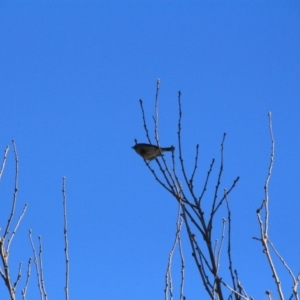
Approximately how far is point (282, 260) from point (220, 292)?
63cm

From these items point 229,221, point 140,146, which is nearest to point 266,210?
point 229,221

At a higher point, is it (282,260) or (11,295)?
(282,260)

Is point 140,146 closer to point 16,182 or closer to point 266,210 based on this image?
point 16,182

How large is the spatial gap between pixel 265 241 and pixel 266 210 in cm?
30

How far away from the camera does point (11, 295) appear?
133 inches

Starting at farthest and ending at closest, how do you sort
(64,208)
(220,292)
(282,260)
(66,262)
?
(64,208) < (66,262) < (282,260) < (220,292)

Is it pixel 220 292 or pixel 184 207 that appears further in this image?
pixel 184 207

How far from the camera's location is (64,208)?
4.20 metres

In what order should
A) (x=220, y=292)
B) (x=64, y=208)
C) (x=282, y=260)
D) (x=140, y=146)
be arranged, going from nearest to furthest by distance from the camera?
(x=220, y=292) < (x=282, y=260) < (x=64, y=208) < (x=140, y=146)

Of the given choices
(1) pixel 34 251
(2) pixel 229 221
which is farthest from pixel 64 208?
(2) pixel 229 221

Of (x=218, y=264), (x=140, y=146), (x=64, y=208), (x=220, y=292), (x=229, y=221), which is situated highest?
(x=140, y=146)

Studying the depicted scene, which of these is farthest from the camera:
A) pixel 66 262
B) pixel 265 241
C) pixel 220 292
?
pixel 66 262

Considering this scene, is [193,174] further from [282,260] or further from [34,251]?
[34,251]

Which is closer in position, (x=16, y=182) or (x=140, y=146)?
(x=16, y=182)
